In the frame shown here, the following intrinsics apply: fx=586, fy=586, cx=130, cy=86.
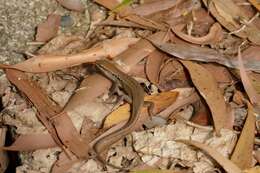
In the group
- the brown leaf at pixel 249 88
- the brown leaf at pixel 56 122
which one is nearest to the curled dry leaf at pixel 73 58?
the brown leaf at pixel 56 122

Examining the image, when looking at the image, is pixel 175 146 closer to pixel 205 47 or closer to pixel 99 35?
pixel 205 47

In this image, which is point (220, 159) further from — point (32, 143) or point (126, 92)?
point (32, 143)

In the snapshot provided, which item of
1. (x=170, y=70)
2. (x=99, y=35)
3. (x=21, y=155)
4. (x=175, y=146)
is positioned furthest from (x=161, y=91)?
(x=21, y=155)

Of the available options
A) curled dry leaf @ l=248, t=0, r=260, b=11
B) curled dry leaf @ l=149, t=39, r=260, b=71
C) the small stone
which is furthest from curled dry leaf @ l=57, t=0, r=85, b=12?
curled dry leaf @ l=248, t=0, r=260, b=11

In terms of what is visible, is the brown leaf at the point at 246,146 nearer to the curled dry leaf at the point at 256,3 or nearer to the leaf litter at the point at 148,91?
the leaf litter at the point at 148,91

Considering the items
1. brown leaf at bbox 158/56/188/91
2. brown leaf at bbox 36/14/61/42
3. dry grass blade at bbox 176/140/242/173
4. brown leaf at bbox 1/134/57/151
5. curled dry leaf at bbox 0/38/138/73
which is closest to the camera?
dry grass blade at bbox 176/140/242/173

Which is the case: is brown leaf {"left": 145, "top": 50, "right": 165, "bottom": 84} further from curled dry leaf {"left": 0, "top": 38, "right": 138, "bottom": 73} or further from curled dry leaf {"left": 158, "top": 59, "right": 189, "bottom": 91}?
curled dry leaf {"left": 0, "top": 38, "right": 138, "bottom": 73}

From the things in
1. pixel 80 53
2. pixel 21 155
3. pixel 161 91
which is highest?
pixel 80 53
